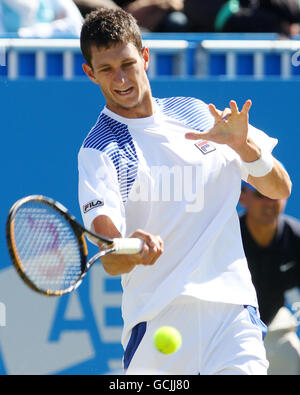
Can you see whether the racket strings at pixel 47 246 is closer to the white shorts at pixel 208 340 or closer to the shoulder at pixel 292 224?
the white shorts at pixel 208 340

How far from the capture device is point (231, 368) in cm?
378

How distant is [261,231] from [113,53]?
196cm

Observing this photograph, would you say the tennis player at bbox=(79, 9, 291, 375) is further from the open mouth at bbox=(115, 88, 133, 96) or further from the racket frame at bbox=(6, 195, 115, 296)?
the racket frame at bbox=(6, 195, 115, 296)

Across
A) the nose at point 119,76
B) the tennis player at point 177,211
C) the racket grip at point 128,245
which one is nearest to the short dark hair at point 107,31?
the tennis player at point 177,211

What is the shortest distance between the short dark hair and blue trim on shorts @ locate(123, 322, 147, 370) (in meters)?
1.12

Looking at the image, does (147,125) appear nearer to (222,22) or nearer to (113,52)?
(113,52)

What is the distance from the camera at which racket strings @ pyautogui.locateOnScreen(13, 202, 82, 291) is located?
3.69 m

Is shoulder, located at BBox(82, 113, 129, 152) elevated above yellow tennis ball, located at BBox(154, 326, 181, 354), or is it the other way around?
shoulder, located at BBox(82, 113, 129, 152)

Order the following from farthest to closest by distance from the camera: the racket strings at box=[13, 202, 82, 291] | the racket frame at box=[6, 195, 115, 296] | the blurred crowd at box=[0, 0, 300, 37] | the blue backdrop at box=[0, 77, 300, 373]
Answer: the blurred crowd at box=[0, 0, 300, 37]
the blue backdrop at box=[0, 77, 300, 373]
the racket strings at box=[13, 202, 82, 291]
the racket frame at box=[6, 195, 115, 296]

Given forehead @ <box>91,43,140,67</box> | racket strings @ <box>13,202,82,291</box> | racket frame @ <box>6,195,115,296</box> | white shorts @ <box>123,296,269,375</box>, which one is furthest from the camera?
forehead @ <box>91,43,140,67</box>

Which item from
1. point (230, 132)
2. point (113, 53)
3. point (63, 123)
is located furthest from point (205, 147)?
point (63, 123)

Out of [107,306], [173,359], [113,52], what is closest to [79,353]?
[107,306]

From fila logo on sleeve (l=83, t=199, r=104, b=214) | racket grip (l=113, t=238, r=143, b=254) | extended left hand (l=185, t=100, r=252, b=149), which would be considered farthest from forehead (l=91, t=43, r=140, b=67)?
racket grip (l=113, t=238, r=143, b=254)

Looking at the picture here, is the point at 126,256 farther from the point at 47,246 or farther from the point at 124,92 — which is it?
the point at 124,92
